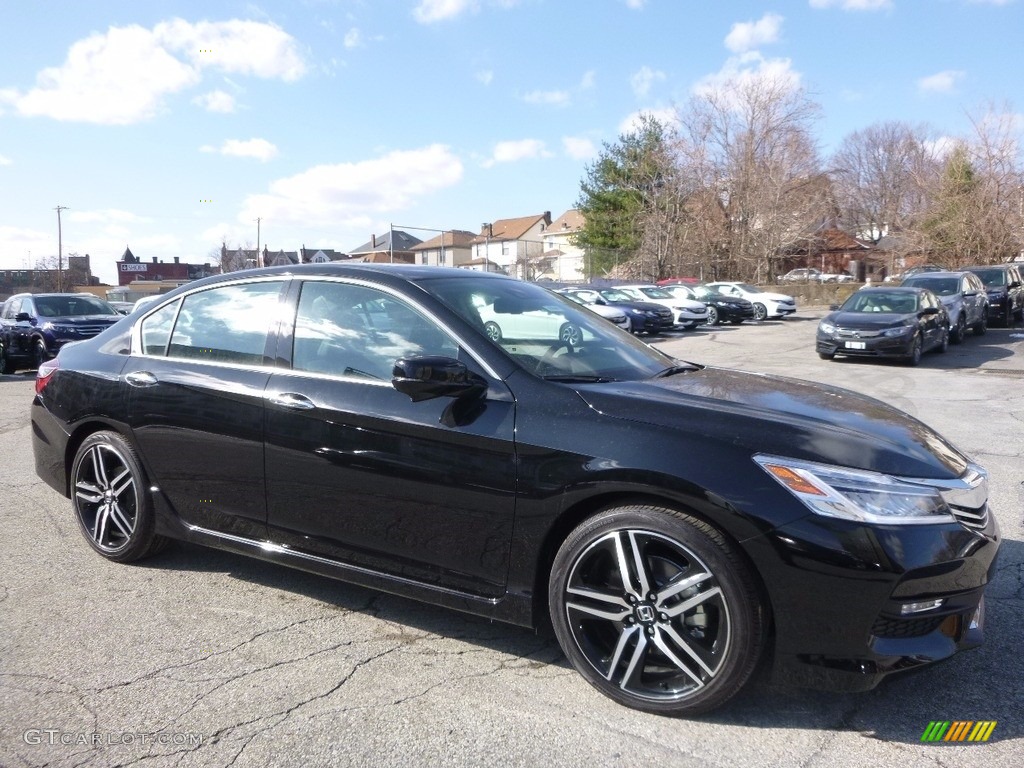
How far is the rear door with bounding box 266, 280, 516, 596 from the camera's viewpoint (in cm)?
322

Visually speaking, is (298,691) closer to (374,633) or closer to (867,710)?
(374,633)

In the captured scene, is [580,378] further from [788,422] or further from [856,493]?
[856,493]

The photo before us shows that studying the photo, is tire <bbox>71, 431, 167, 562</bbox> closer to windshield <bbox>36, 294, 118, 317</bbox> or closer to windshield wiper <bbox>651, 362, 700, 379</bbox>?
windshield wiper <bbox>651, 362, 700, 379</bbox>

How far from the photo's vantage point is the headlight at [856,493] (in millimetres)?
2695

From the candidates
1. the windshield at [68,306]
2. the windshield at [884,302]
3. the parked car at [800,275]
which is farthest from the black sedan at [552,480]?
the parked car at [800,275]

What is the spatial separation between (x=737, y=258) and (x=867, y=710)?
43882 millimetres

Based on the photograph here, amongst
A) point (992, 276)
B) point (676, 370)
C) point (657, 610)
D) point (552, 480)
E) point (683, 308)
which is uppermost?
point (992, 276)

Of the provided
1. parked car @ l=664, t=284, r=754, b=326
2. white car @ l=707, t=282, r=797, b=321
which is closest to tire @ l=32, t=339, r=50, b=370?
parked car @ l=664, t=284, r=754, b=326

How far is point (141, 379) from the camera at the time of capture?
170 inches

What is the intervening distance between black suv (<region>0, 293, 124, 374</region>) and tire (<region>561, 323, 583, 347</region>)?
13510 mm

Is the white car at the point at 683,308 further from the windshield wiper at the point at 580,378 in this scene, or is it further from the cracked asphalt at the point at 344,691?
the windshield wiper at the point at 580,378

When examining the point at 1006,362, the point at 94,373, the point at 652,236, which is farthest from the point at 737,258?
the point at 94,373

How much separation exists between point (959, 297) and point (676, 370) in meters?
18.2

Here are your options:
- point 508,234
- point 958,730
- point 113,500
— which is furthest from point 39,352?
point 508,234
